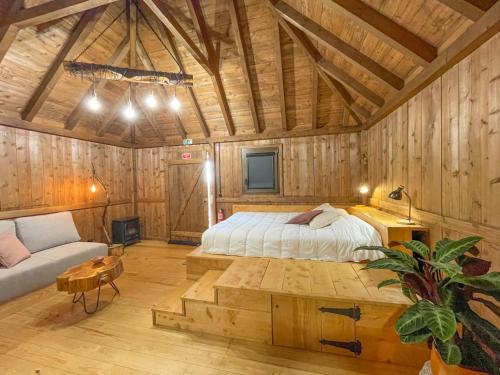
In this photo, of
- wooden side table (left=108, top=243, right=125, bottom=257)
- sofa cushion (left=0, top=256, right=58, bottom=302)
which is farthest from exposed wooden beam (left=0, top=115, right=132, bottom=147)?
wooden side table (left=108, top=243, right=125, bottom=257)

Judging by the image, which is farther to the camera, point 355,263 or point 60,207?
point 60,207

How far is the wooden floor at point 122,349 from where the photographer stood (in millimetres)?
1729

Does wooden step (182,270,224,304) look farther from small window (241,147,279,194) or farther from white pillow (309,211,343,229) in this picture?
small window (241,147,279,194)

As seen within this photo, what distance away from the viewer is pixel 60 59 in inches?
129

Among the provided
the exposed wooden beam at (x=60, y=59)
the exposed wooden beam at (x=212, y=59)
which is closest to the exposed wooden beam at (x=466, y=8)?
the exposed wooden beam at (x=212, y=59)

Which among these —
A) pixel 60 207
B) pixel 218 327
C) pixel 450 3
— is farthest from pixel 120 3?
pixel 218 327

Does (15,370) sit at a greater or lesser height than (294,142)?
lesser

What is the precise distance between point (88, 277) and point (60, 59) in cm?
330

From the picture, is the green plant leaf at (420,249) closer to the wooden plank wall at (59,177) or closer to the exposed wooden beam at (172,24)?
the exposed wooden beam at (172,24)

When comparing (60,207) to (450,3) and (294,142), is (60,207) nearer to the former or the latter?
(294,142)

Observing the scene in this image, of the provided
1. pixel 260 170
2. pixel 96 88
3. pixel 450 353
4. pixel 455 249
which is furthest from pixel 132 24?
→ pixel 450 353

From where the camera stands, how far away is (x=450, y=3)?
152cm

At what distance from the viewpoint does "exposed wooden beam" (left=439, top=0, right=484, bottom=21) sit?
148 centimetres

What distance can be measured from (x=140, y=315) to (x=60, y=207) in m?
3.17
